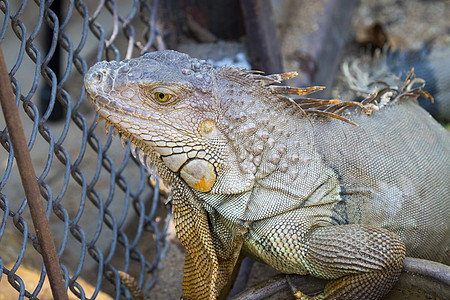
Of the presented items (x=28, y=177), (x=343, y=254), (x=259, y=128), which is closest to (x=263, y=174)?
(x=259, y=128)

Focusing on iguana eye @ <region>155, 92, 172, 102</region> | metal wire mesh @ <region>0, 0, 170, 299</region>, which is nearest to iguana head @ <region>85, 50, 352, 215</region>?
iguana eye @ <region>155, 92, 172, 102</region>

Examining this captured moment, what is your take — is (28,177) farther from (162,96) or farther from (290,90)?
(290,90)

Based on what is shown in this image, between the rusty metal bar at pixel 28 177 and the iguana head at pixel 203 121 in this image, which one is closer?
the rusty metal bar at pixel 28 177

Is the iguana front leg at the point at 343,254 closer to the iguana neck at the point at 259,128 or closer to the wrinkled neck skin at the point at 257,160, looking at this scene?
the wrinkled neck skin at the point at 257,160

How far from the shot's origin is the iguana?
2.12 metres

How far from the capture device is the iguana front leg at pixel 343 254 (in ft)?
7.19

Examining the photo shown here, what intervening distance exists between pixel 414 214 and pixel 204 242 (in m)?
1.01

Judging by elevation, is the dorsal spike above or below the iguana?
above

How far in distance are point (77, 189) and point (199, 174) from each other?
2.41 m

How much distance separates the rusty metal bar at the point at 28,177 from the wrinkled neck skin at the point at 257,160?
0.66 meters

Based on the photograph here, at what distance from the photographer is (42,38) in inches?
191

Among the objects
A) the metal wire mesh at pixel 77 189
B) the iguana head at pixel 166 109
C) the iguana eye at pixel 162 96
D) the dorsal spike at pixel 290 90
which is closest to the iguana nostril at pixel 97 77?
the iguana head at pixel 166 109

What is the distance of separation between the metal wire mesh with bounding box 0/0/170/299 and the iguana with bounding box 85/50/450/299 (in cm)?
52

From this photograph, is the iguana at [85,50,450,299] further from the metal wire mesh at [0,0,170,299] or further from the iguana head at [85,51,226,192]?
the metal wire mesh at [0,0,170,299]
